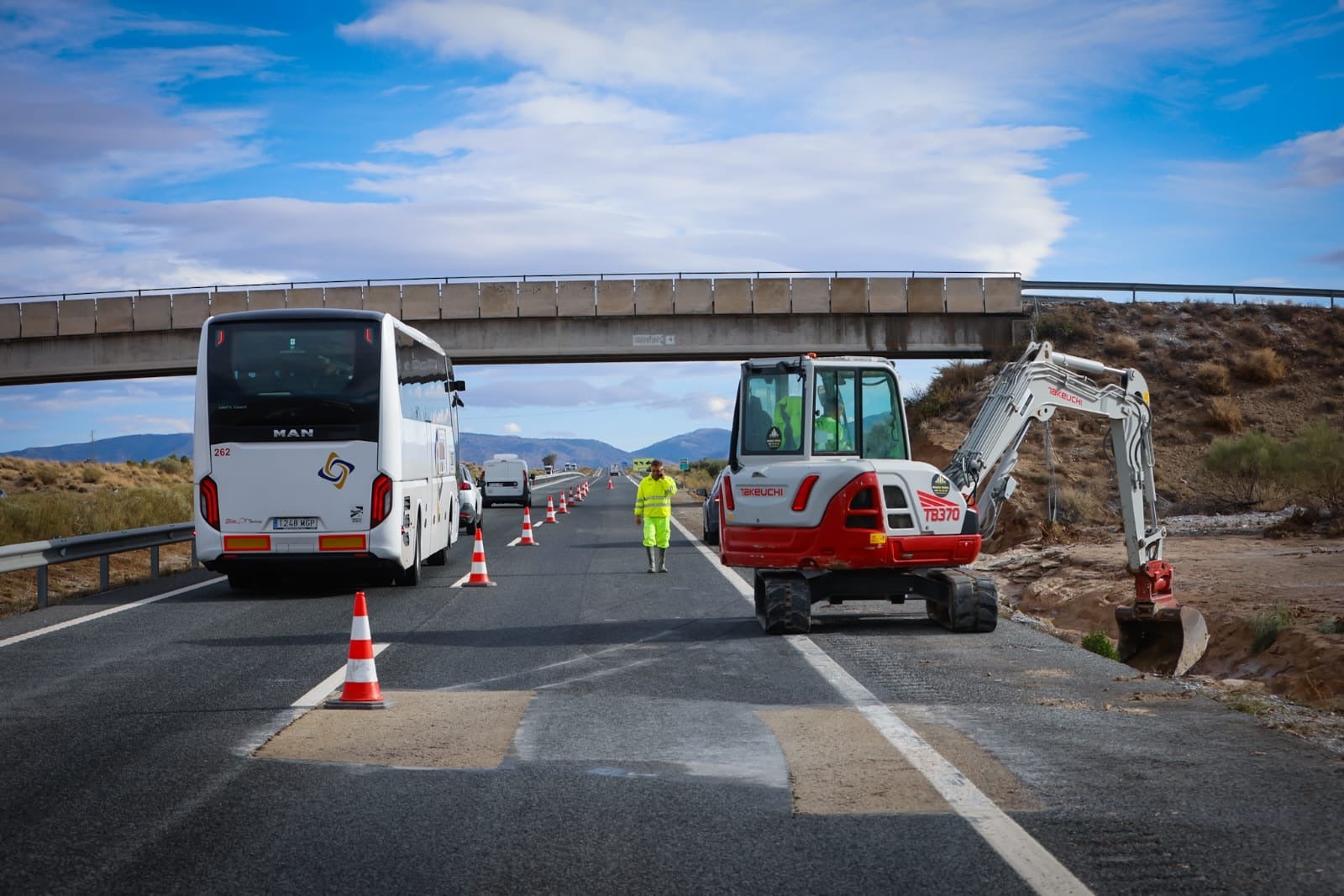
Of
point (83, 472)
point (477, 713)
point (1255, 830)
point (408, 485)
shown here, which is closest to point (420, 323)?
point (408, 485)

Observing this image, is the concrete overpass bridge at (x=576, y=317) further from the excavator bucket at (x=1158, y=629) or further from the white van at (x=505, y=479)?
the excavator bucket at (x=1158, y=629)

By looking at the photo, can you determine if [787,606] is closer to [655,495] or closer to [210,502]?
[655,495]

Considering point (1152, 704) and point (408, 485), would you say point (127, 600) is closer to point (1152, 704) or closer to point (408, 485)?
point (408, 485)

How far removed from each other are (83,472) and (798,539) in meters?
65.6

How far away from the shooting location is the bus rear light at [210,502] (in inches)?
655

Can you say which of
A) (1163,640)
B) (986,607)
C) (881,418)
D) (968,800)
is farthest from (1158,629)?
(968,800)

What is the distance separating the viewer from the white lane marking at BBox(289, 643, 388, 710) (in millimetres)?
9105

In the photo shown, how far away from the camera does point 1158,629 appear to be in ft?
47.3

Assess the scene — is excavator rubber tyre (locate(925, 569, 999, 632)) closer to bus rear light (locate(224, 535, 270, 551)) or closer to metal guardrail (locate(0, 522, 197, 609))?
bus rear light (locate(224, 535, 270, 551))

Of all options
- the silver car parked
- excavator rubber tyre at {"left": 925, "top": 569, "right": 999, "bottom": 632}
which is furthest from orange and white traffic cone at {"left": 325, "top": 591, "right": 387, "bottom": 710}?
the silver car parked

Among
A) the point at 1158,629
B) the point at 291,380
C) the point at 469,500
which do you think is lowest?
the point at 1158,629

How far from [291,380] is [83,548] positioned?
3.57 m

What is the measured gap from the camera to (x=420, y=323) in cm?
4559

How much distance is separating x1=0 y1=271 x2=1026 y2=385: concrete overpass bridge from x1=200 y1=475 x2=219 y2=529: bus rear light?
2854 centimetres
